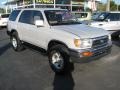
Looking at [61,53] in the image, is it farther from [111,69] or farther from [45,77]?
[111,69]

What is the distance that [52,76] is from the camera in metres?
6.87

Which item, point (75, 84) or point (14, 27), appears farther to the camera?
point (14, 27)

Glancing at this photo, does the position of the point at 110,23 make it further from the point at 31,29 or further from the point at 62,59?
the point at 62,59

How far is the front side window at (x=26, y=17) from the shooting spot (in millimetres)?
8817

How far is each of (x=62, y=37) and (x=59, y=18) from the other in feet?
4.71

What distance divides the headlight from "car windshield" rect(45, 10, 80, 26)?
4.86ft

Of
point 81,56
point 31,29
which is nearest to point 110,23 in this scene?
point 31,29

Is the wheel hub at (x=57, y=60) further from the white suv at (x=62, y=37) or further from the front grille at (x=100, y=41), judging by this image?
the front grille at (x=100, y=41)

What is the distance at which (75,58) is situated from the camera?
6.50 metres

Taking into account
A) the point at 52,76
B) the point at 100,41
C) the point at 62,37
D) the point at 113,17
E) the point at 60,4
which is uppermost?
the point at 60,4

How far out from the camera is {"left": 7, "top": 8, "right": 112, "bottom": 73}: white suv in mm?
6566

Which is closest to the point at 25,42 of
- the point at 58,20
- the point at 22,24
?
the point at 22,24

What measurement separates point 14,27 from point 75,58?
436 cm

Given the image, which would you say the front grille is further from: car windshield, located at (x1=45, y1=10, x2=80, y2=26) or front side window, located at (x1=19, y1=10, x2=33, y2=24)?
front side window, located at (x1=19, y1=10, x2=33, y2=24)
